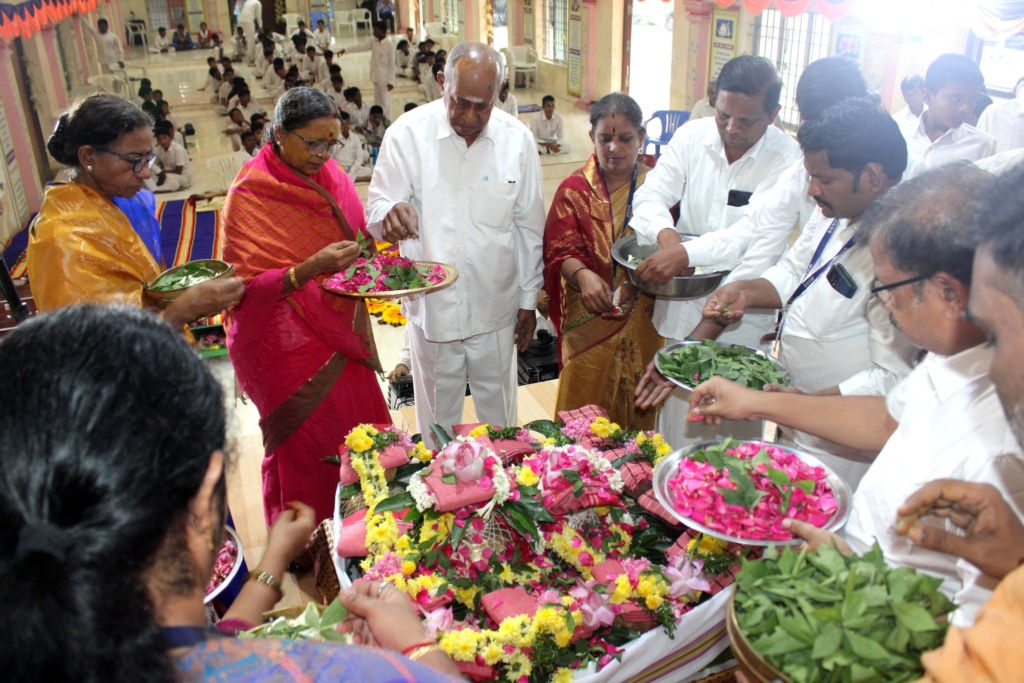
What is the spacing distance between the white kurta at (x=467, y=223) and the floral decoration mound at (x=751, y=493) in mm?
1750

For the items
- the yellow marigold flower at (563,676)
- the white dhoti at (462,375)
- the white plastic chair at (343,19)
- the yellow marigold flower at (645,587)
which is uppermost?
the white plastic chair at (343,19)

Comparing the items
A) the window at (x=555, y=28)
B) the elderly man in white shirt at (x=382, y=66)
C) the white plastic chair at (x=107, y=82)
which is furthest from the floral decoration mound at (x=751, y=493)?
the window at (x=555, y=28)

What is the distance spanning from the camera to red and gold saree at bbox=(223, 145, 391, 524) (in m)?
2.99

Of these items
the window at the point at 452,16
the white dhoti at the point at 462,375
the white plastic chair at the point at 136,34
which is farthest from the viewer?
the white plastic chair at the point at 136,34

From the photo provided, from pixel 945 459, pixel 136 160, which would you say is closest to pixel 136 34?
pixel 136 160

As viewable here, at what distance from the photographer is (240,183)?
2979mm

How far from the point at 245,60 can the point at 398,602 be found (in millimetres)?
22826

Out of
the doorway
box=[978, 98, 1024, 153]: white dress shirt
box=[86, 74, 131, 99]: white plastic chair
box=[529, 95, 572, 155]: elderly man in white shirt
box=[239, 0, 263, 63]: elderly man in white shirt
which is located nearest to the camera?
box=[978, 98, 1024, 153]: white dress shirt

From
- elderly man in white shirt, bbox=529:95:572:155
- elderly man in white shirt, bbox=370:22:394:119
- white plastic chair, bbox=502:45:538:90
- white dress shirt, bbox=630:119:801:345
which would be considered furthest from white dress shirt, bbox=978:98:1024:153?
white plastic chair, bbox=502:45:538:90

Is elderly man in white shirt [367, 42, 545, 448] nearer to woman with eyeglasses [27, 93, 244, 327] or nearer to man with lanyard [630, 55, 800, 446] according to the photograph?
man with lanyard [630, 55, 800, 446]

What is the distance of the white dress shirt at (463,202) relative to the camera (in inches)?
131

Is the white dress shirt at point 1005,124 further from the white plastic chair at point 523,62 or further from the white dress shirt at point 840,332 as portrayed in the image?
the white plastic chair at point 523,62

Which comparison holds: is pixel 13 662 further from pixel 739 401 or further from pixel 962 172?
pixel 962 172

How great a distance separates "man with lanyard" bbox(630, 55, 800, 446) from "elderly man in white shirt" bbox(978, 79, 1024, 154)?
355 cm
